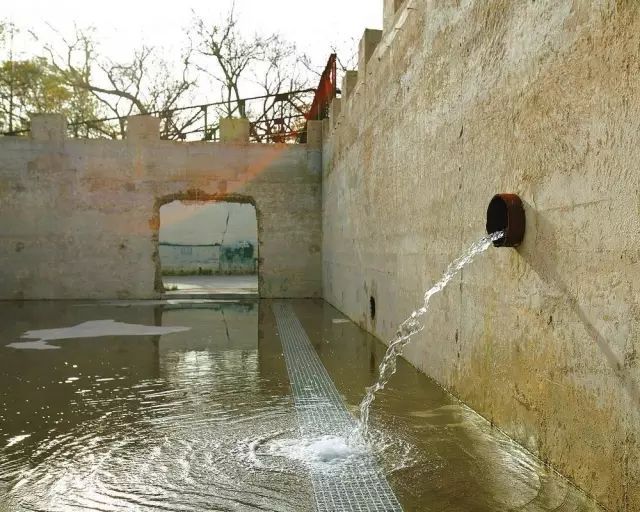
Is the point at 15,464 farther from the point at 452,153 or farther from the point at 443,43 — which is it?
the point at 443,43

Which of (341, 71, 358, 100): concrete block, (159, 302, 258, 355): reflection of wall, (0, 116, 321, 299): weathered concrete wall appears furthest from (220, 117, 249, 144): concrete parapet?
(341, 71, 358, 100): concrete block

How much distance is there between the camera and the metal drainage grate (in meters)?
2.59

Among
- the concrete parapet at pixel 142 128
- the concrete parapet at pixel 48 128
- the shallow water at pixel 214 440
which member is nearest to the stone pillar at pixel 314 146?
the concrete parapet at pixel 142 128

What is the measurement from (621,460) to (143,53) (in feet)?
80.5

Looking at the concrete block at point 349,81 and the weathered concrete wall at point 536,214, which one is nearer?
the weathered concrete wall at point 536,214

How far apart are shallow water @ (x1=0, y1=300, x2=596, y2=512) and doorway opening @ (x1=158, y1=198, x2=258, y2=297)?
53.5 feet

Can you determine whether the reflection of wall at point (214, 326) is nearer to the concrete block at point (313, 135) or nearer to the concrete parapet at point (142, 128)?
the concrete block at point (313, 135)

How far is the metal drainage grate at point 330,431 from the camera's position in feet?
8.51

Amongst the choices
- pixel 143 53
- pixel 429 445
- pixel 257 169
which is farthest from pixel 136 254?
pixel 143 53

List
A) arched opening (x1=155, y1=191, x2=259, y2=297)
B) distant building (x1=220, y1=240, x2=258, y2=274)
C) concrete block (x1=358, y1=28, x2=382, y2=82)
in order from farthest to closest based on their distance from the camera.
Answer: distant building (x1=220, y1=240, x2=258, y2=274) < arched opening (x1=155, y1=191, x2=259, y2=297) < concrete block (x1=358, y1=28, x2=382, y2=82)

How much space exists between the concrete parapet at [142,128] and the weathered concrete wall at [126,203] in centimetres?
2

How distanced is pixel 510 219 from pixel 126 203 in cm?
1081

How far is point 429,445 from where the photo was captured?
3346 millimetres

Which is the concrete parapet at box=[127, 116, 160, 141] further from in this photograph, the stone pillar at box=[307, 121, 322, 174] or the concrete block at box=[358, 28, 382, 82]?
the concrete block at box=[358, 28, 382, 82]
